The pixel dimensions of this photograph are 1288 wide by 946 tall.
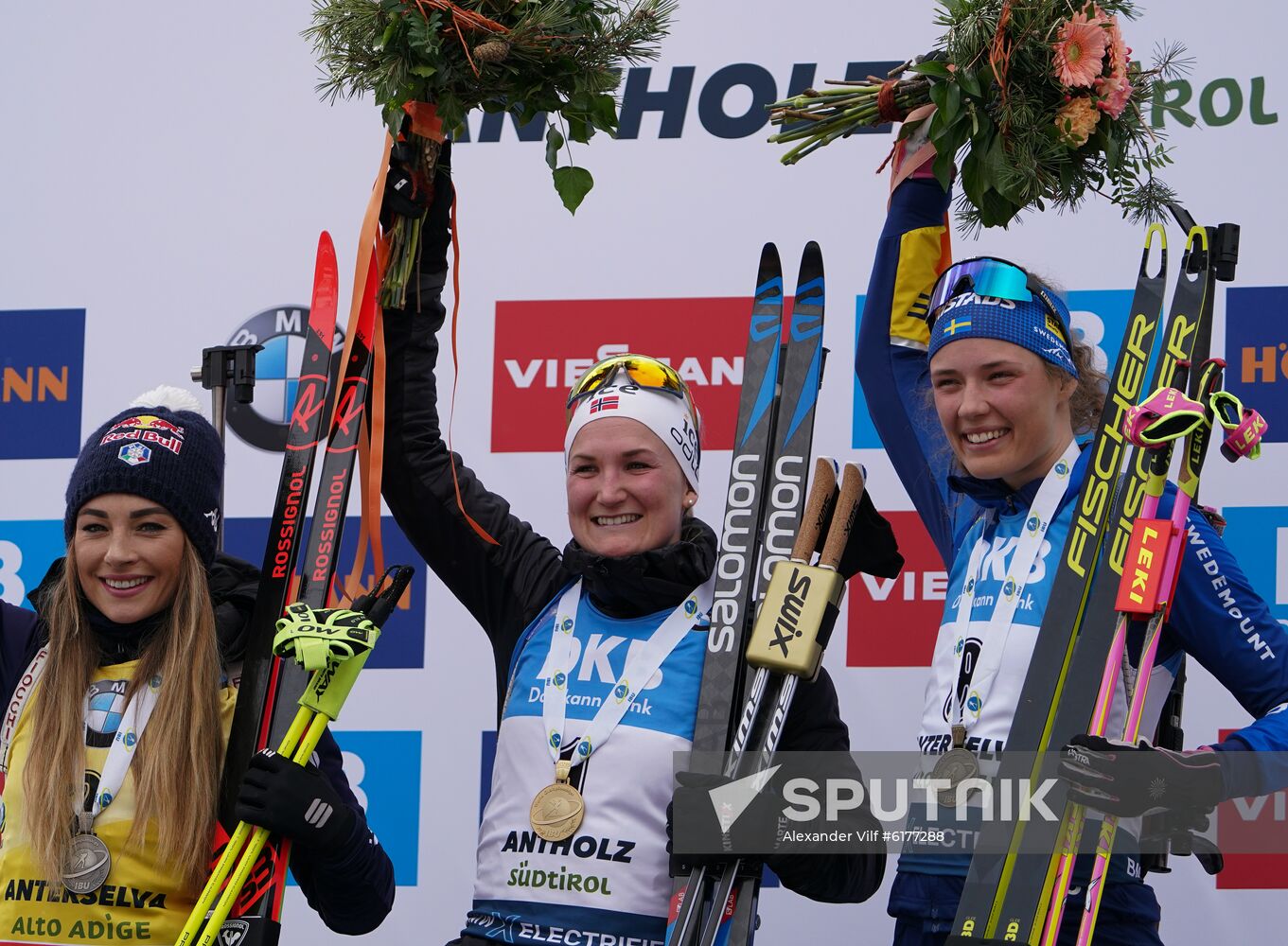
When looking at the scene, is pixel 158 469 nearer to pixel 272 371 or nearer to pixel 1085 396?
pixel 272 371

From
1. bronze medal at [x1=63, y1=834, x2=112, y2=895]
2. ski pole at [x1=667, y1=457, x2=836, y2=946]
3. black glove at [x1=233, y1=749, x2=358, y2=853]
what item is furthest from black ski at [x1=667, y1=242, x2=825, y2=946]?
bronze medal at [x1=63, y1=834, x2=112, y2=895]

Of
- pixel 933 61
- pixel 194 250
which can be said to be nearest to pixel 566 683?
pixel 933 61

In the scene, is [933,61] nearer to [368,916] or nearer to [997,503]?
[997,503]

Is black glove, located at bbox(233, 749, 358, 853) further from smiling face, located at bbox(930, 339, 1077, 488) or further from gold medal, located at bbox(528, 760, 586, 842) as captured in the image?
smiling face, located at bbox(930, 339, 1077, 488)

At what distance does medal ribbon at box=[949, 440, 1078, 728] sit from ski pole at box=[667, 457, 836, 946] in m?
0.24

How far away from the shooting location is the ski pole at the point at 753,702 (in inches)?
86.9

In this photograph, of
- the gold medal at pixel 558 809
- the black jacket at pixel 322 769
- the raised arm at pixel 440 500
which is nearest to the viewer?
the gold medal at pixel 558 809

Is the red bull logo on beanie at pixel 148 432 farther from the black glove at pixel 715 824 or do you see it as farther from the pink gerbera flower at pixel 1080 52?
the pink gerbera flower at pixel 1080 52

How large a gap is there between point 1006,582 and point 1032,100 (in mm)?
749

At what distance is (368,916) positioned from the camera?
2.56 metres

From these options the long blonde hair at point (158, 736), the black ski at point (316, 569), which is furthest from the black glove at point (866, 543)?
the long blonde hair at point (158, 736)

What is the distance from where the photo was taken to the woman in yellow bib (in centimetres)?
236

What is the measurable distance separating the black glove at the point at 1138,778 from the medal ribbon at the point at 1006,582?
0.88 feet

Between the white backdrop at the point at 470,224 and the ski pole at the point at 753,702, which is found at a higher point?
the white backdrop at the point at 470,224
